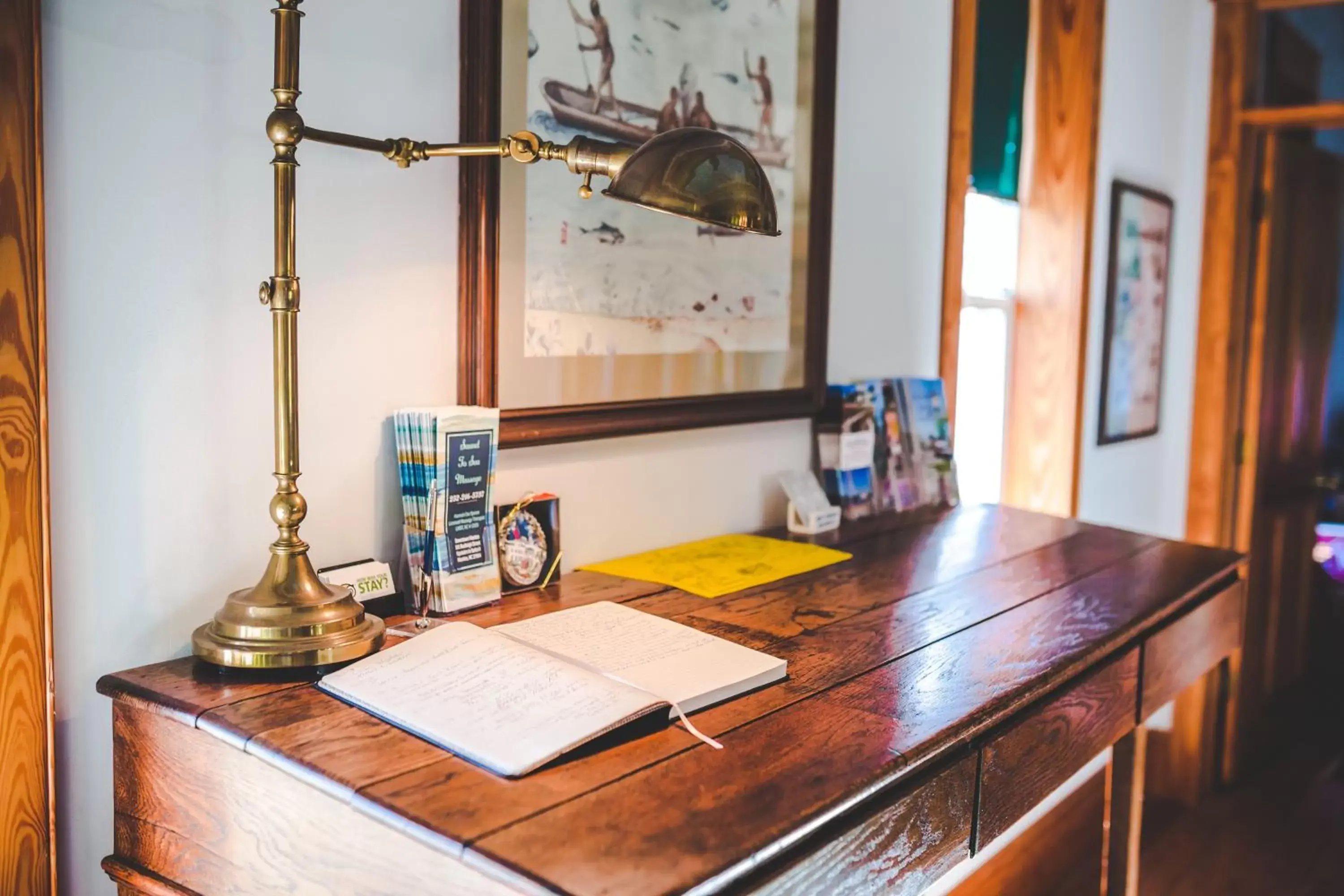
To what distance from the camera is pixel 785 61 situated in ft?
6.35

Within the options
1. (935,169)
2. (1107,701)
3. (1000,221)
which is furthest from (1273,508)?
(1107,701)

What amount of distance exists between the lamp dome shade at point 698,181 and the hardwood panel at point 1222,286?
9.83ft

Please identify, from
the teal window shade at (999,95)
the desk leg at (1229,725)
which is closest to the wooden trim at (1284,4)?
the teal window shade at (999,95)

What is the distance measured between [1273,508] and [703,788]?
11.6 ft

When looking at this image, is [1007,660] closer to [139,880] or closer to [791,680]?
[791,680]

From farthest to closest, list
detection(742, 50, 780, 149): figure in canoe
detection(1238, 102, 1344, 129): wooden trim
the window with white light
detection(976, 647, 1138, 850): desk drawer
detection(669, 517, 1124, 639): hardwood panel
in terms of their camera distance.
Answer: detection(1238, 102, 1344, 129): wooden trim, the window with white light, detection(742, 50, 780, 149): figure in canoe, detection(669, 517, 1124, 639): hardwood panel, detection(976, 647, 1138, 850): desk drawer

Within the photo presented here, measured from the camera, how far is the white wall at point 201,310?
110 centimetres

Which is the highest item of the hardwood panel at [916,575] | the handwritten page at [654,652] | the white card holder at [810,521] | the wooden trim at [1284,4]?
the wooden trim at [1284,4]

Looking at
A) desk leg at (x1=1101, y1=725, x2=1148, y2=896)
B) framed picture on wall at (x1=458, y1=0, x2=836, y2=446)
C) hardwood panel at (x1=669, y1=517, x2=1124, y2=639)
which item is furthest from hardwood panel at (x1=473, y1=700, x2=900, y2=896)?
desk leg at (x1=1101, y1=725, x2=1148, y2=896)

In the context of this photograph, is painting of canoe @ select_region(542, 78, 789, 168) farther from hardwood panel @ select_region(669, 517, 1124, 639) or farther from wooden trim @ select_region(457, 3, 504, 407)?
hardwood panel @ select_region(669, 517, 1124, 639)

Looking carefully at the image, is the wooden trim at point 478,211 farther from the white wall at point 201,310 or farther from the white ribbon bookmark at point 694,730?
the white ribbon bookmark at point 694,730

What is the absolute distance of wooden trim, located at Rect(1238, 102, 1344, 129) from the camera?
3.41m

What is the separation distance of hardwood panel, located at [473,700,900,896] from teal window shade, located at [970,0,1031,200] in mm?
1937

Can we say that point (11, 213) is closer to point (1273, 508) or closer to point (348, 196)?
point (348, 196)
